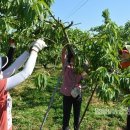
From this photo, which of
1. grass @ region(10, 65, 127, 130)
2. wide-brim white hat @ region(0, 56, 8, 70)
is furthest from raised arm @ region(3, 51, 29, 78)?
grass @ region(10, 65, 127, 130)

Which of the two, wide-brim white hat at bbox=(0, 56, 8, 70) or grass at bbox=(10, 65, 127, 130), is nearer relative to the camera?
wide-brim white hat at bbox=(0, 56, 8, 70)

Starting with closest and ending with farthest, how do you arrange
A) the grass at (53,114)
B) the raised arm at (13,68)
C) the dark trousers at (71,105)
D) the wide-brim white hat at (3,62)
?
1. the wide-brim white hat at (3,62)
2. the raised arm at (13,68)
3. the dark trousers at (71,105)
4. the grass at (53,114)

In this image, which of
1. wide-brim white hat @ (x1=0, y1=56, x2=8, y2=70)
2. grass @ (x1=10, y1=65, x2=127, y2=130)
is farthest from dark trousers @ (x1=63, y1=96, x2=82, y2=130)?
wide-brim white hat @ (x1=0, y1=56, x2=8, y2=70)

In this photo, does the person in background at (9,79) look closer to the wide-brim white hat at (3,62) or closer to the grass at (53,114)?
the wide-brim white hat at (3,62)

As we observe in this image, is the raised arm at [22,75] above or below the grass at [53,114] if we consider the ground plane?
above

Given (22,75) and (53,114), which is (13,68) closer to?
(22,75)

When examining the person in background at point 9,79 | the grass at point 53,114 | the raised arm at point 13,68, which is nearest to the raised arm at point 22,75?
the person in background at point 9,79

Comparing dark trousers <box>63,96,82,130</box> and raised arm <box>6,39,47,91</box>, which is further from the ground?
raised arm <box>6,39,47,91</box>

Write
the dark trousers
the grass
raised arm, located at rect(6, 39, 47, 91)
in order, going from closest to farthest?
raised arm, located at rect(6, 39, 47, 91) < the dark trousers < the grass

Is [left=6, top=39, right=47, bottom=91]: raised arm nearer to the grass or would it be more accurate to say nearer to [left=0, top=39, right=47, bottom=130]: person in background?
[left=0, top=39, right=47, bottom=130]: person in background

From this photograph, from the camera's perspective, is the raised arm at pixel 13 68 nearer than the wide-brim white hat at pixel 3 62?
No

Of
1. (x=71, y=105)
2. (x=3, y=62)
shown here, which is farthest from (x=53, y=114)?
(x=3, y=62)

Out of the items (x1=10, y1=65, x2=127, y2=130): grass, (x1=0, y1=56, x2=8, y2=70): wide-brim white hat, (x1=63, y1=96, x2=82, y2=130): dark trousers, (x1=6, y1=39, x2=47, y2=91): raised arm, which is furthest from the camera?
(x1=10, y1=65, x2=127, y2=130): grass

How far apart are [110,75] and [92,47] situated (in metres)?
0.32
